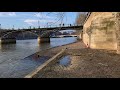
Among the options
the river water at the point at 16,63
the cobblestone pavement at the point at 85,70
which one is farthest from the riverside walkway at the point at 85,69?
the river water at the point at 16,63

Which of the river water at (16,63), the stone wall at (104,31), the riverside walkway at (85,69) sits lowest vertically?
the river water at (16,63)

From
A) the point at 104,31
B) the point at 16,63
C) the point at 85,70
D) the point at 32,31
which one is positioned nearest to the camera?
the point at 85,70

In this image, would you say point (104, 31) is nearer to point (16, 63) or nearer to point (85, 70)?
point (16, 63)

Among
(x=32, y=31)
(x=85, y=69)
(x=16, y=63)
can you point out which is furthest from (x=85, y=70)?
(x=32, y=31)

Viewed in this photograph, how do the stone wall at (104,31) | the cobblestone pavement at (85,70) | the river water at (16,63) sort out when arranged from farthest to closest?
the stone wall at (104,31), the river water at (16,63), the cobblestone pavement at (85,70)

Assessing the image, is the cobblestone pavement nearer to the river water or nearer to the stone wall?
the river water

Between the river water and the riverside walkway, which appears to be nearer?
the riverside walkway

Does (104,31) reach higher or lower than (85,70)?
higher

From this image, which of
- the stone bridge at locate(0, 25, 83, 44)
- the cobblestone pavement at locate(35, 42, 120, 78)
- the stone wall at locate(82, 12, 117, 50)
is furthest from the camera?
the stone bridge at locate(0, 25, 83, 44)

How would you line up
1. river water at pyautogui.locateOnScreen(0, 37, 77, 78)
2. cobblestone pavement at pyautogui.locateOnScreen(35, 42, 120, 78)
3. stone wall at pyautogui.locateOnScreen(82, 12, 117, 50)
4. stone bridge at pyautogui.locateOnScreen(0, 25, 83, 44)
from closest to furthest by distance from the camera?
cobblestone pavement at pyautogui.locateOnScreen(35, 42, 120, 78) < river water at pyautogui.locateOnScreen(0, 37, 77, 78) < stone wall at pyautogui.locateOnScreen(82, 12, 117, 50) < stone bridge at pyautogui.locateOnScreen(0, 25, 83, 44)

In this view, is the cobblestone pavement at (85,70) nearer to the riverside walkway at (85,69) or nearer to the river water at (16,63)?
the riverside walkway at (85,69)

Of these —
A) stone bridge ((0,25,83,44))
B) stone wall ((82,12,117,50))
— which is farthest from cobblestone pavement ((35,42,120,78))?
stone bridge ((0,25,83,44))

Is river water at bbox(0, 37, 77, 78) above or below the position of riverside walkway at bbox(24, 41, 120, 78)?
below
